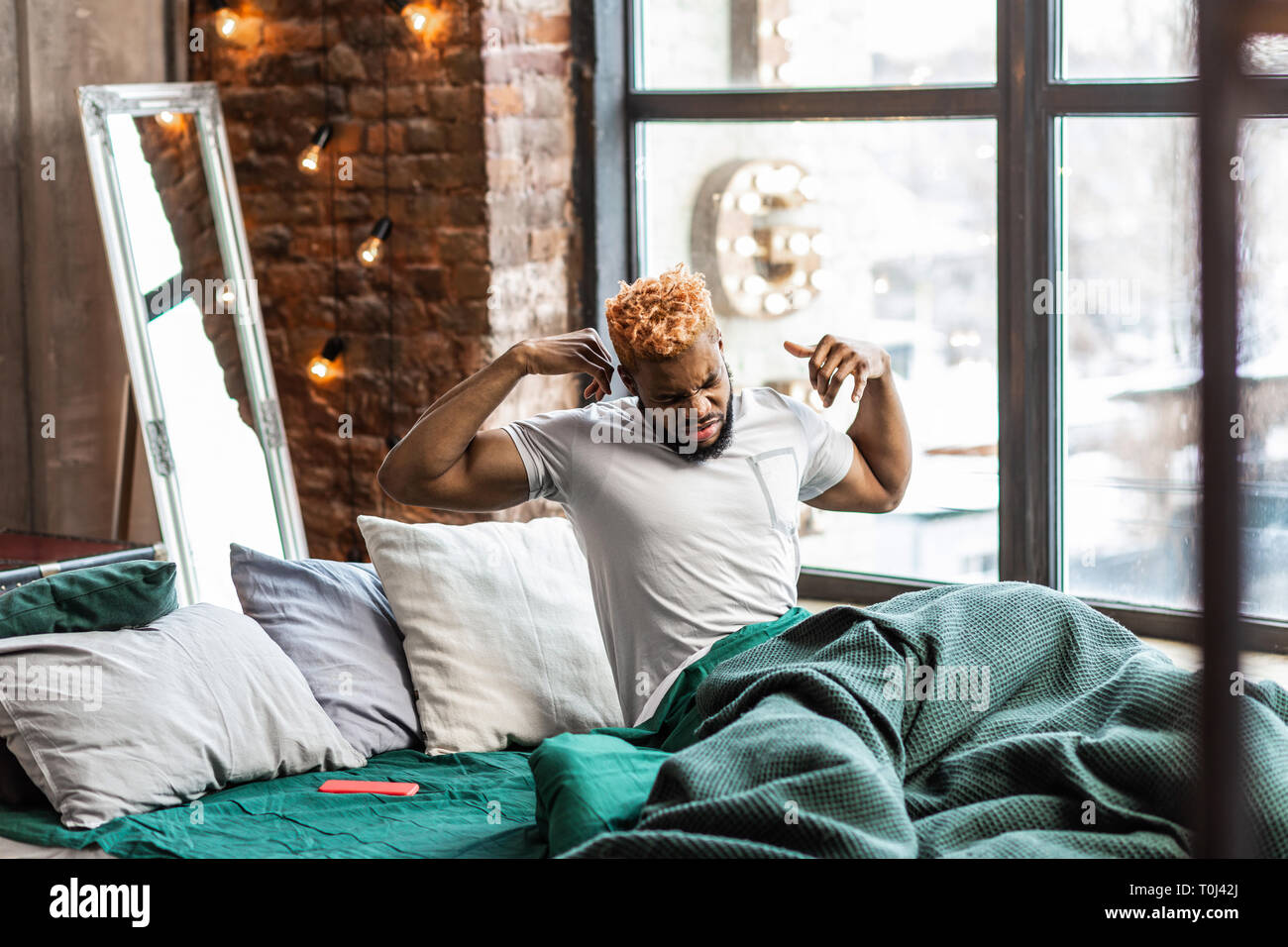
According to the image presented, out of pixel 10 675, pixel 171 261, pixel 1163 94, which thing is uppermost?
pixel 1163 94

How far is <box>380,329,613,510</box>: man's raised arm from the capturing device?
7.50 ft

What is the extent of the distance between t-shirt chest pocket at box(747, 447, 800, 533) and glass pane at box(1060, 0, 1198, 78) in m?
1.59

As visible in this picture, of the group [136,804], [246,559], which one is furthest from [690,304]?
[136,804]

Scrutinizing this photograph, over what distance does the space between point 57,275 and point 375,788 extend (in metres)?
2.38

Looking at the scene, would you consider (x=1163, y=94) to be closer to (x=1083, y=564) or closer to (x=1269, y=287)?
(x=1269, y=287)

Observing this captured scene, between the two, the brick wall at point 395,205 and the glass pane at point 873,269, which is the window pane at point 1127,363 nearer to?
the glass pane at point 873,269

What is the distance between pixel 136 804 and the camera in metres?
2.04

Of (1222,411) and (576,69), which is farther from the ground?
(576,69)

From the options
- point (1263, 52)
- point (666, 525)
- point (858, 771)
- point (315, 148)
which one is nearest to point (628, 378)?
point (666, 525)

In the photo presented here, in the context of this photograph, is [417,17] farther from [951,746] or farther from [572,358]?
[951,746]

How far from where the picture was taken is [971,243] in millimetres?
3625

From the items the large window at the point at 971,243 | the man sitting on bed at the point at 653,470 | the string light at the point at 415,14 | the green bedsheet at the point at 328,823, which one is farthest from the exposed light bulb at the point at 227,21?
the green bedsheet at the point at 328,823

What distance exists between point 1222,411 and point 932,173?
10.4 feet

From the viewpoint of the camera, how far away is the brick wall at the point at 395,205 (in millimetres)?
3787
